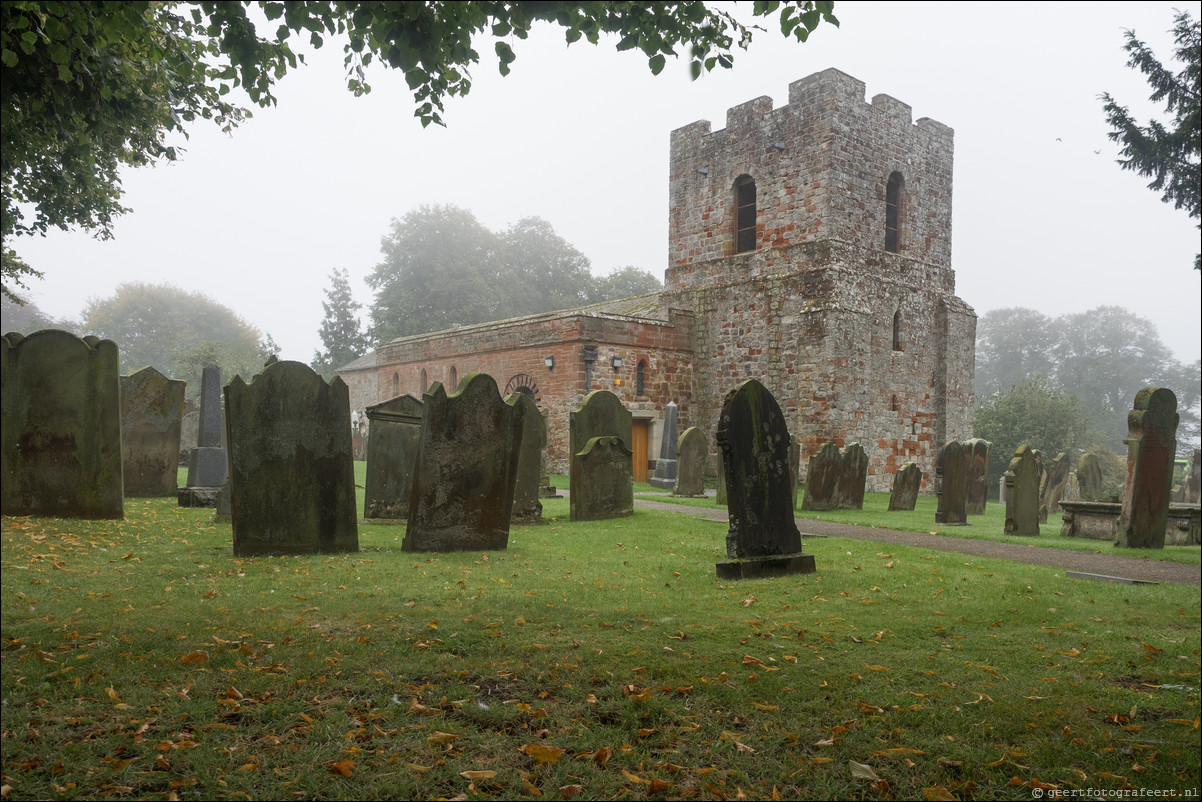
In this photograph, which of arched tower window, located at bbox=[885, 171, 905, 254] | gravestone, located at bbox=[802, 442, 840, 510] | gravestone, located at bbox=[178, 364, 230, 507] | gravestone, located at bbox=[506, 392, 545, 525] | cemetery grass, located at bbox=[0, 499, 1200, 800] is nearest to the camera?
cemetery grass, located at bbox=[0, 499, 1200, 800]

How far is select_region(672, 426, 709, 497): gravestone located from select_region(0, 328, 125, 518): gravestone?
1101cm

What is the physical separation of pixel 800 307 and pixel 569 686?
21391 mm

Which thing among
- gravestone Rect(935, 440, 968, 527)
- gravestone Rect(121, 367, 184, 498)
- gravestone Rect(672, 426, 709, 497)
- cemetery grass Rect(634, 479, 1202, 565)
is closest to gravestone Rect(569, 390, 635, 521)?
cemetery grass Rect(634, 479, 1202, 565)

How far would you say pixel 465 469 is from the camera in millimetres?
8469

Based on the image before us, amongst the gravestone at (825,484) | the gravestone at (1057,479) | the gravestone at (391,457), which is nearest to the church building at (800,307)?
the gravestone at (1057,479)

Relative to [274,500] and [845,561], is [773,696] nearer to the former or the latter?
[845,561]

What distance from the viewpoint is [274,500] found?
784 cm

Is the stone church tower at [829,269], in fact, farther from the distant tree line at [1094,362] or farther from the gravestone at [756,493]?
the distant tree line at [1094,362]

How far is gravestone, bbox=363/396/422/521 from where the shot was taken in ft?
36.0

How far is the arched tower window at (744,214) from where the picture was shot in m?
26.5

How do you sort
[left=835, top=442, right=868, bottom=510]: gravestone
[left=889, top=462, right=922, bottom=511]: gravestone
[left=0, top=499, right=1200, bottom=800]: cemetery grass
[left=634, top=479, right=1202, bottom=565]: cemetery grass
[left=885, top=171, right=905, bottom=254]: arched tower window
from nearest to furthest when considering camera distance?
[left=0, top=499, right=1200, bottom=800]: cemetery grass < [left=634, top=479, right=1202, bottom=565]: cemetery grass < [left=835, top=442, right=868, bottom=510]: gravestone < [left=889, top=462, right=922, bottom=511]: gravestone < [left=885, top=171, right=905, bottom=254]: arched tower window

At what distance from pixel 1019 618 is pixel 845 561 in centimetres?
265

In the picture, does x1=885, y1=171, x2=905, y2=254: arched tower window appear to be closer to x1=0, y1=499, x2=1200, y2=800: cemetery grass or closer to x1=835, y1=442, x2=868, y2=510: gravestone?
x1=835, y1=442, x2=868, y2=510: gravestone

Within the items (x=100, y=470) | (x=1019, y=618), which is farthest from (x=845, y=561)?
(x=100, y=470)
